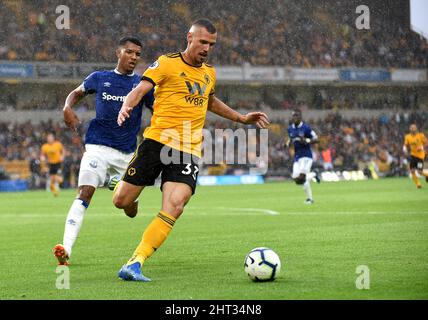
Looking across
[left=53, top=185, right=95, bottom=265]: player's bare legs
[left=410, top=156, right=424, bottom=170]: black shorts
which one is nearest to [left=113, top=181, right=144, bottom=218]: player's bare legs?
[left=53, top=185, right=95, bottom=265]: player's bare legs

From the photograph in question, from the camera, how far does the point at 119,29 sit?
122ft

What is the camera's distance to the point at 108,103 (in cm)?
1026

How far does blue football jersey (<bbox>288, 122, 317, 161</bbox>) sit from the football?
15.5 m

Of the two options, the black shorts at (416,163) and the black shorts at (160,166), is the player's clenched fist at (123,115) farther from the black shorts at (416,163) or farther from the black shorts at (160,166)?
the black shorts at (416,163)

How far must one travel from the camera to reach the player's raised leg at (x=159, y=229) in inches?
311

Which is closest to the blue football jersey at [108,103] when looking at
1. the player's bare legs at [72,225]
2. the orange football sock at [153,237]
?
the player's bare legs at [72,225]

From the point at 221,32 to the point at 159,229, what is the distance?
32456 millimetres

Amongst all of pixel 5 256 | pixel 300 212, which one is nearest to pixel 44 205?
pixel 300 212

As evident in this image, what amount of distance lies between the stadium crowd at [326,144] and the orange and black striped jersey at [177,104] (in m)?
29.7

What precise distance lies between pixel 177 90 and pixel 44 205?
15.7 meters

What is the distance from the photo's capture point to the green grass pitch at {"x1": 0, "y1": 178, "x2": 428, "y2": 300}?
7.19 meters

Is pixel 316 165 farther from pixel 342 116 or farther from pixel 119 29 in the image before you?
pixel 119 29

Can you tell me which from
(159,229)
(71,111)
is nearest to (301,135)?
(71,111)

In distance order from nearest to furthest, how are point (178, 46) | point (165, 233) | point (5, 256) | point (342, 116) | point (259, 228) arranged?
point (165, 233), point (5, 256), point (259, 228), point (178, 46), point (342, 116)
